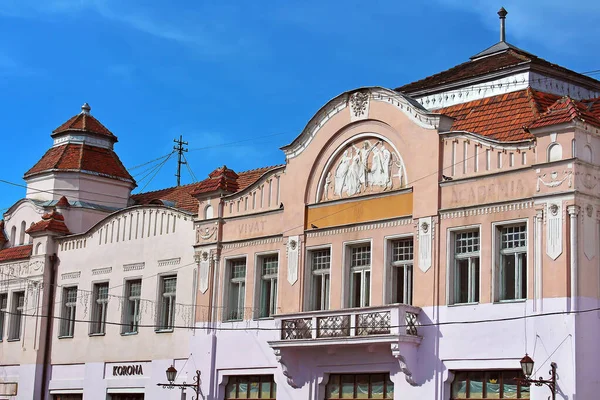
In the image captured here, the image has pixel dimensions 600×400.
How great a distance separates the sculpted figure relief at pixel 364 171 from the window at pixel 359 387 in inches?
190

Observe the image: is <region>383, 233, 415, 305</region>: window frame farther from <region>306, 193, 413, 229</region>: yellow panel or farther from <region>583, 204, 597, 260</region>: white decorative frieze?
<region>583, 204, 597, 260</region>: white decorative frieze

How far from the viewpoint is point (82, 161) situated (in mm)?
40562

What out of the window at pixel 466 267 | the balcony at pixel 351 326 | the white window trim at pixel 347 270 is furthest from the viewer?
the white window trim at pixel 347 270

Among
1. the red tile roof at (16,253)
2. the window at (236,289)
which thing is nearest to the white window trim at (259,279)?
the window at (236,289)

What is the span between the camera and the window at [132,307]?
34906 millimetres

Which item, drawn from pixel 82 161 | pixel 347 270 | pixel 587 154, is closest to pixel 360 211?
pixel 347 270

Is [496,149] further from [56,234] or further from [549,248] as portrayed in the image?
[56,234]

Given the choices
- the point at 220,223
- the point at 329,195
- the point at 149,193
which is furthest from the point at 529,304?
the point at 149,193

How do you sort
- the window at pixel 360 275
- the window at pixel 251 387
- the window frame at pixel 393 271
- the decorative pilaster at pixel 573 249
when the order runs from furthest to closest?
the window at pixel 251 387 → the window at pixel 360 275 → the window frame at pixel 393 271 → the decorative pilaster at pixel 573 249

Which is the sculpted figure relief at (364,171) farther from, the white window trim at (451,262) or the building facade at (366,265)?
the white window trim at (451,262)

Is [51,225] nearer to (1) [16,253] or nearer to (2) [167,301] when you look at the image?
(1) [16,253]

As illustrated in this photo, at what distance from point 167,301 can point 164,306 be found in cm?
18

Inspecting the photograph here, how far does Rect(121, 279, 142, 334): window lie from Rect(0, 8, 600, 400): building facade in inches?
2.4

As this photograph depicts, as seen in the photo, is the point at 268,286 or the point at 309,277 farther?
the point at 268,286
